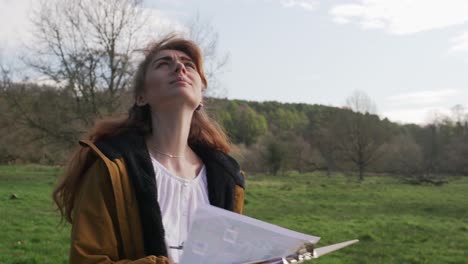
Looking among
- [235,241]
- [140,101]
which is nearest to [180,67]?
[140,101]

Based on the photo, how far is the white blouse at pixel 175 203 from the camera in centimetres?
199

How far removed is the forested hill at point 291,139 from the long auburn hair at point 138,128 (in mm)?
18006

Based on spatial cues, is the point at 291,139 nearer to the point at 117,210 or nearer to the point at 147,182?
the point at 147,182

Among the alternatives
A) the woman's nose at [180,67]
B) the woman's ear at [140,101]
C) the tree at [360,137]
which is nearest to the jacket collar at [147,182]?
the woman's ear at [140,101]

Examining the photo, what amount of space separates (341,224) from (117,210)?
1229 centimetres

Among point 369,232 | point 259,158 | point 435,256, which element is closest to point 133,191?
point 435,256

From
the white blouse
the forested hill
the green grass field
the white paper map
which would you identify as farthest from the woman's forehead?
the forested hill

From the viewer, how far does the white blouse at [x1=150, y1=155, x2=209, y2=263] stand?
199 cm

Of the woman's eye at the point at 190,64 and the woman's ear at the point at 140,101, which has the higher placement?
the woman's eye at the point at 190,64

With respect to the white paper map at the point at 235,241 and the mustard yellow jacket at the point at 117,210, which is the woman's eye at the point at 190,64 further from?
the white paper map at the point at 235,241

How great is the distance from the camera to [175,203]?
2070mm

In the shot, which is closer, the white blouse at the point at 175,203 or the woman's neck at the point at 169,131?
the white blouse at the point at 175,203

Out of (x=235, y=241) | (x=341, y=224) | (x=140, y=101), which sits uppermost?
(x=140, y=101)

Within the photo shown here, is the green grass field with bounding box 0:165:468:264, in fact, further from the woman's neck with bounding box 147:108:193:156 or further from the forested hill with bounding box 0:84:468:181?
the woman's neck with bounding box 147:108:193:156
